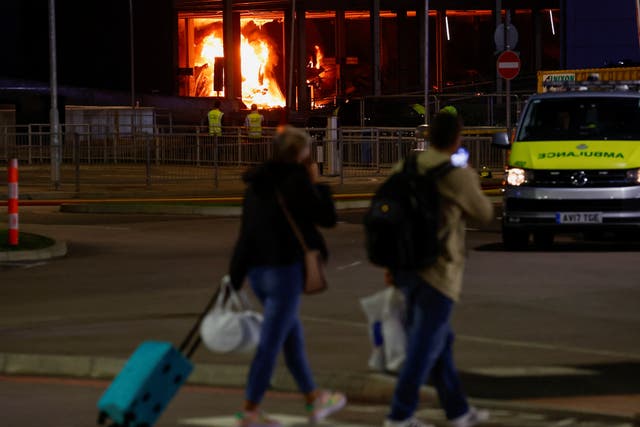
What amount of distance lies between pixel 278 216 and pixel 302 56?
7632cm

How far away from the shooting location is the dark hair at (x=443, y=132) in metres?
8.40

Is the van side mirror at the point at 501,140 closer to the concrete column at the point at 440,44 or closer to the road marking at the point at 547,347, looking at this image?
the road marking at the point at 547,347

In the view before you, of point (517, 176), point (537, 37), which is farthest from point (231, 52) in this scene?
point (517, 176)

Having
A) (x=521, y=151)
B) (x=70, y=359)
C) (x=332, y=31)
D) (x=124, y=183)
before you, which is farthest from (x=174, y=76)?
(x=70, y=359)

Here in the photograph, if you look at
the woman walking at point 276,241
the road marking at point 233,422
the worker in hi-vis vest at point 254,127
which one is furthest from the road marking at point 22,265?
the worker in hi-vis vest at point 254,127

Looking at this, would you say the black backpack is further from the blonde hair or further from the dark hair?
the blonde hair

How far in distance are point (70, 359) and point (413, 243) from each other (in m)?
3.75

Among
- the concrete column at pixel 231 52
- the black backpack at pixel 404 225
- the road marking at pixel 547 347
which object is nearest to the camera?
the black backpack at pixel 404 225

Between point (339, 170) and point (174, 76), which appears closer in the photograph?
point (339, 170)

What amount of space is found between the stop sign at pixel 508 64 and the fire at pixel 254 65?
49.7 m

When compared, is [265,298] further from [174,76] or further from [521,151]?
[174,76]

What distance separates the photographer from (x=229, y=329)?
27.5 feet

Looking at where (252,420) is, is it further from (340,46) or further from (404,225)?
(340,46)

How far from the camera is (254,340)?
27.7 ft
